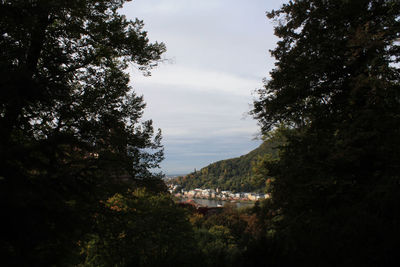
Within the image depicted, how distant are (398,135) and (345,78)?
368 centimetres

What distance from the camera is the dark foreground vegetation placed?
3.78 m

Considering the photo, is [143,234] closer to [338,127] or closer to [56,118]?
[56,118]

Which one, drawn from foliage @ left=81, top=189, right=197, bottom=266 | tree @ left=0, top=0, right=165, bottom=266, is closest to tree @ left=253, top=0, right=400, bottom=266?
tree @ left=0, top=0, right=165, bottom=266

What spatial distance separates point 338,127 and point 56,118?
10291 millimetres

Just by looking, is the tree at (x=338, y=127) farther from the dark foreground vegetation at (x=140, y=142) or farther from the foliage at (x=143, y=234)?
the foliage at (x=143, y=234)

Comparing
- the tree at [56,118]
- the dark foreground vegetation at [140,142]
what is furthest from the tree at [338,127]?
the tree at [56,118]

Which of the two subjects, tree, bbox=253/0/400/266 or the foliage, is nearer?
tree, bbox=253/0/400/266

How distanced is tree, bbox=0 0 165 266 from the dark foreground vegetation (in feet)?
0.10

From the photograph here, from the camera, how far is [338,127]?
28.6ft

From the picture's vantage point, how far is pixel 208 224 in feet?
100

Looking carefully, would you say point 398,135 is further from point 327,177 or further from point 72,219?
point 72,219

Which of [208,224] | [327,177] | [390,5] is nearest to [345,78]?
[390,5]

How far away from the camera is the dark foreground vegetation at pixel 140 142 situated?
12.4 ft

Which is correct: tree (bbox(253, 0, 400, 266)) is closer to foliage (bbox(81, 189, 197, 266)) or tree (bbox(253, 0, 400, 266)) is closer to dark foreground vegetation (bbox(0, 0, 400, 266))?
dark foreground vegetation (bbox(0, 0, 400, 266))
